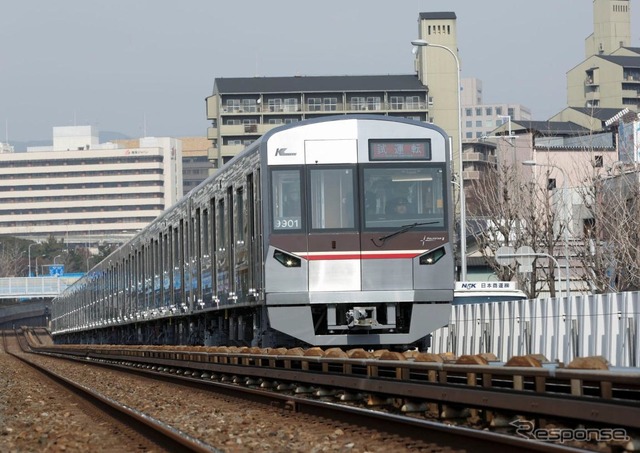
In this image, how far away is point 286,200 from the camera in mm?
18328

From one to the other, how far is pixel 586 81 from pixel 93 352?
379ft

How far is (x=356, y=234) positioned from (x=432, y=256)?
1.10 m

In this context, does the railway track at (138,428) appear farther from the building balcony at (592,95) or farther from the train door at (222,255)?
the building balcony at (592,95)

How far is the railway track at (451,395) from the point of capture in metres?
8.31

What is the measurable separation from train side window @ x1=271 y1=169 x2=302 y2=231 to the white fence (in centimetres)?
411

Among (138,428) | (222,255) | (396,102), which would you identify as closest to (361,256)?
(222,255)

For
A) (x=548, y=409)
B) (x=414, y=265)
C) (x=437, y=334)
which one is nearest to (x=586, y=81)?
(x=437, y=334)

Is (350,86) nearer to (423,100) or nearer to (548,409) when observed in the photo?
(423,100)

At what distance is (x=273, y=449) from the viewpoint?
33.1ft

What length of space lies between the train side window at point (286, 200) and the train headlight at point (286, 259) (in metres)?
0.35

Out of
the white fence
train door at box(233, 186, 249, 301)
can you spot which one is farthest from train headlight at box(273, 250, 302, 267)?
the white fence

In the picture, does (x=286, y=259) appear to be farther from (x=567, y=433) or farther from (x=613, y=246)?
(x=613, y=246)

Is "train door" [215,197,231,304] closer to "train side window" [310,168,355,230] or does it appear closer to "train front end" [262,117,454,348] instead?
"train front end" [262,117,454,348]

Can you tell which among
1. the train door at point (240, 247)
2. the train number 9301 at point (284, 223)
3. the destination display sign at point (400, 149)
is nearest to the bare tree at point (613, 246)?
the train door at point (240, 247)
